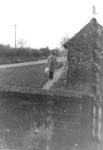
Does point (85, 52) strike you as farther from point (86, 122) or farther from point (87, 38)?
point (86, 122)

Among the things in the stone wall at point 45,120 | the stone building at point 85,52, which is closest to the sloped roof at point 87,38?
the stone building at point 85,52

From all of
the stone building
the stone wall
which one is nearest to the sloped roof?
the stone building

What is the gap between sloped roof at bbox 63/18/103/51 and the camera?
23.6 ft

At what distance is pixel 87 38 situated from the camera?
7203 mm

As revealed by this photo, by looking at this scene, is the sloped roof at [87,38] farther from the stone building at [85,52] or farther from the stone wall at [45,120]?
the stone wall at [45,120]

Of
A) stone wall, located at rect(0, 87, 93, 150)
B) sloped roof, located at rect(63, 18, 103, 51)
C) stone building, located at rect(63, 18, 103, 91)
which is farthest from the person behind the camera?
sloped roof, located at rect(63, 18, 103, 51)

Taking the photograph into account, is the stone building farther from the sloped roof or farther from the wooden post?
the wooden post

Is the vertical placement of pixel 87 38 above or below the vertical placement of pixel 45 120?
above

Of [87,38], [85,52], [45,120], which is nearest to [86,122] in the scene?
[45,120]

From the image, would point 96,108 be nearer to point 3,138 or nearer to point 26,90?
point 26,90

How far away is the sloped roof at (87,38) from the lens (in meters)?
7.18

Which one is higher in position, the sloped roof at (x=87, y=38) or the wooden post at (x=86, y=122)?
the sloped roof at (x=87, y=38)

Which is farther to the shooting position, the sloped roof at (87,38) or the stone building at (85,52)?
the sloped roof at (87,38)

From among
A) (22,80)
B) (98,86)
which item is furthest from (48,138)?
(22,80)
